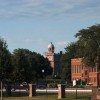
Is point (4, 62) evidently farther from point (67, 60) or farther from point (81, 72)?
Answer: point (67, 60)

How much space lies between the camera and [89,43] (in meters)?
106

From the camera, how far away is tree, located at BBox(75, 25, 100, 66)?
104750mm

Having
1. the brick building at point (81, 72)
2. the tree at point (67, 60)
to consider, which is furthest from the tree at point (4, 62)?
the tree at point (67, 60)

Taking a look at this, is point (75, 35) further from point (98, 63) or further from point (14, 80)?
point (14, 80)

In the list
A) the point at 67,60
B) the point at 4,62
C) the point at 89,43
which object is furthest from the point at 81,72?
the point at 4,62

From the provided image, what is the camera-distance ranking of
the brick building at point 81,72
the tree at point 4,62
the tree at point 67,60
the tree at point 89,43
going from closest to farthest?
the tree at point 4,62 < the tree at point 89,43 < the brick building at point 81,72 < the tree at point 67,60

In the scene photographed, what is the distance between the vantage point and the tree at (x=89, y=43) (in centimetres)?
10475

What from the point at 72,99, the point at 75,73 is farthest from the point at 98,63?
the point at 72,99

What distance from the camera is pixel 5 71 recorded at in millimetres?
59219

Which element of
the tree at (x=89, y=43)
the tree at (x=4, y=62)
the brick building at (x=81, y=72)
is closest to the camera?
the tree at (x=4, y=62)

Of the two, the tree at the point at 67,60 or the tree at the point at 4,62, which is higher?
the tree at the point at 67,60

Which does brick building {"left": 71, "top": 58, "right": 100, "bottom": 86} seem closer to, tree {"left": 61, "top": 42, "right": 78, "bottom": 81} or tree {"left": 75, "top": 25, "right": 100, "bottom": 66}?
tree {"left": 61, "top": 42, "right": 78, "bottom": 81}

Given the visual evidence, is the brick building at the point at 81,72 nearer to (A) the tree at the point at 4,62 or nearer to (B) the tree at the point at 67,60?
(B) the tree at the point at 67,60

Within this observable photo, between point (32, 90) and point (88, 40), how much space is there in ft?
183
